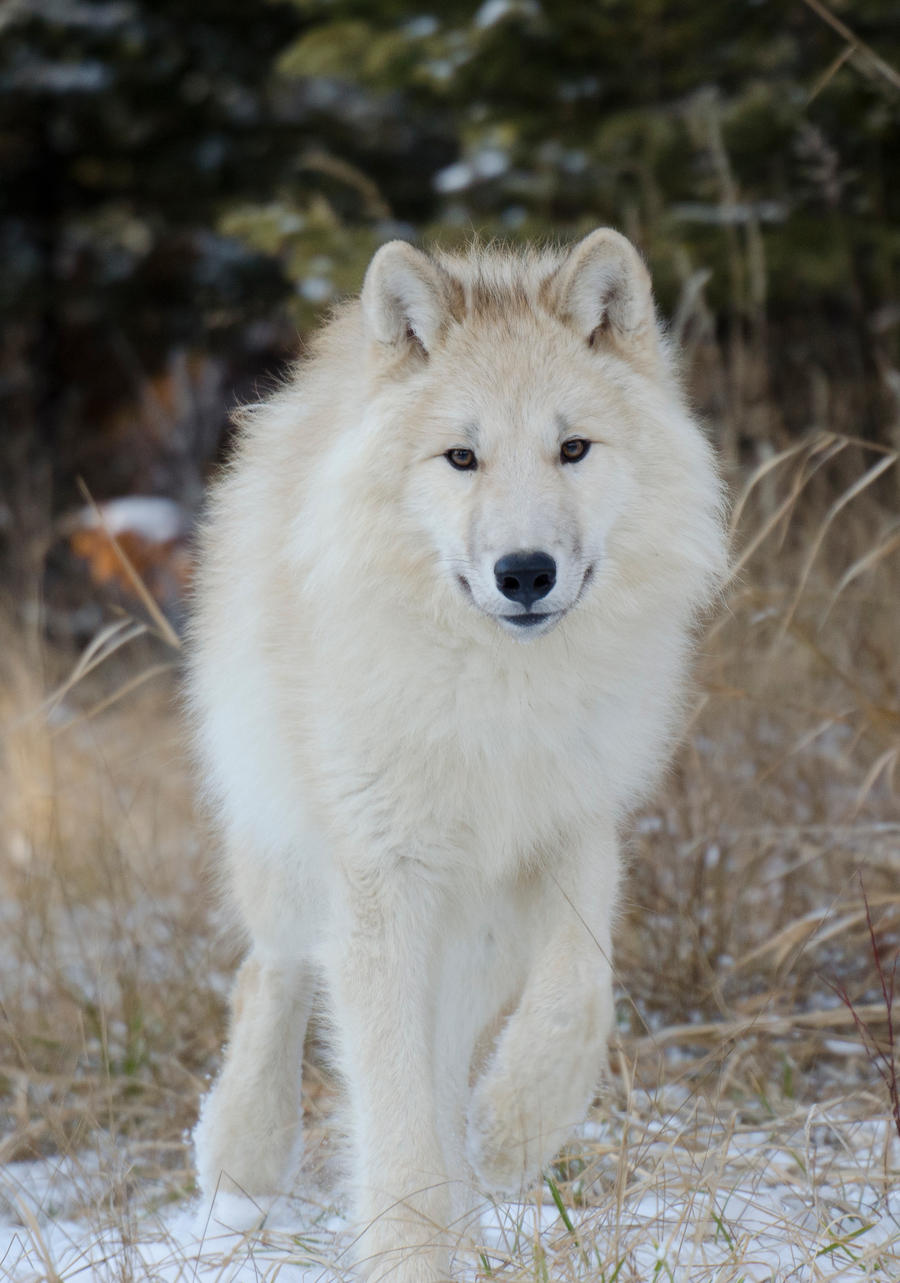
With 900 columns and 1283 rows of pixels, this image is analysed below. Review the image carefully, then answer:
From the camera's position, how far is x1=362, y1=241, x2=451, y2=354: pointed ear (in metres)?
3.13

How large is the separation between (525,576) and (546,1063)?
99 centimetres

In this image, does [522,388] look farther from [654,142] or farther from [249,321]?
[249,321]

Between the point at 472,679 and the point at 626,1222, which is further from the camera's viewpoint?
the point at 472,679

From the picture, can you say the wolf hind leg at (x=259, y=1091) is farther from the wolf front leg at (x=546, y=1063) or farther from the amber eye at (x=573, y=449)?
the amber eye at (x=573, y=449)

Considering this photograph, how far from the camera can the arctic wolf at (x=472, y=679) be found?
9.41ft

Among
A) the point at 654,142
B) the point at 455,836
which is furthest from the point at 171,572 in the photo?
the point at 455,836

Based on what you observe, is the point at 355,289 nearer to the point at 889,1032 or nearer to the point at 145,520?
the point at 889,1032

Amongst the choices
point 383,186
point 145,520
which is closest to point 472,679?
point 145,520

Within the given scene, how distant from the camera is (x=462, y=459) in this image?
301 centimetres

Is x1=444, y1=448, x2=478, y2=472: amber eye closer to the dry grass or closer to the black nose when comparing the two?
the black nose

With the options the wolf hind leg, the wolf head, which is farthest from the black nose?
the wolf hind leg

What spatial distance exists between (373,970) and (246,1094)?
0.77 metres

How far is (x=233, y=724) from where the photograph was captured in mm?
3520

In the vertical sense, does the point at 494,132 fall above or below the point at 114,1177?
above
